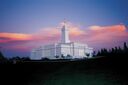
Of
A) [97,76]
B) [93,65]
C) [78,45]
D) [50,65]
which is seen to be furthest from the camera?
[78,45]

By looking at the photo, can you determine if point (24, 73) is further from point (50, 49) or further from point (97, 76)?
point (50, 49)

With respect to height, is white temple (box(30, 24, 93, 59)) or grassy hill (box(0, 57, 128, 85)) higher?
white temple (box(30, 24, 93, 59))

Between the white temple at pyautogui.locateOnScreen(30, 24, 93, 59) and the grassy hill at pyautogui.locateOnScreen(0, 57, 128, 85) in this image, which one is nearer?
the grassy hill at pyautogui.locateOnScreen(0, 57, 128, 85)

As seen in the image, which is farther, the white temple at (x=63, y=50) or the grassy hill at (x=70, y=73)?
the white temple at (x=63, y=50)

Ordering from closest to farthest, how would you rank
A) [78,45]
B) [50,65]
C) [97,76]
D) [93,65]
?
[97,76], [93,65], [50,65], [78,45]

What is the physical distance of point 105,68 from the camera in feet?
31.5

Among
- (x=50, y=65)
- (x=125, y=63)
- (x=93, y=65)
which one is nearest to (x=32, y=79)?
(x=50, y=65)

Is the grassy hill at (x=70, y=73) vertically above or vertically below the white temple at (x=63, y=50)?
below

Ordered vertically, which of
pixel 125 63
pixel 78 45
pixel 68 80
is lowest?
pixel 68 80

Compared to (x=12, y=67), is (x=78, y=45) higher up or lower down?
higher up

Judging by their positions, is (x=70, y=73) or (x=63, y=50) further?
(x=63, y=50)

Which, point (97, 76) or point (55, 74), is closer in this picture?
point (97, 76)

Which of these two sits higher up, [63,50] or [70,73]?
[63,50]

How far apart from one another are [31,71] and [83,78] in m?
2.21
